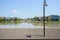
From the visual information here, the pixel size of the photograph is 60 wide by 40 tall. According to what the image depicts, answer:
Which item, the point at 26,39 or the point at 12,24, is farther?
the point at 12,24

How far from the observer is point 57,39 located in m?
4.72

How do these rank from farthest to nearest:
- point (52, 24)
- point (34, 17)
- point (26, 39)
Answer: point (52, 24)
point (34, 17)
point (26, 39)

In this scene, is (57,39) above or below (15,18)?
below

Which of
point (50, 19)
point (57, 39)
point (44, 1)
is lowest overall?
point (57, 39)

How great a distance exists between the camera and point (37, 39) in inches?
182

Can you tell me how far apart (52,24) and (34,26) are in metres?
1.20

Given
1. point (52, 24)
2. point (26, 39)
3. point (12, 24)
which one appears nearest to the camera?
point (26, 39)

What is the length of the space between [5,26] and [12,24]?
1.58 ft

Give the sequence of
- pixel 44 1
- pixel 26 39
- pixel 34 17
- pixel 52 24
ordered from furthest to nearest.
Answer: pixel 52 24 → pixel 34 17 → pixel 44 1 → pixel 26 39

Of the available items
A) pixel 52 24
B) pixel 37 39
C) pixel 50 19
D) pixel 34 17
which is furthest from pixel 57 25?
pixel 37 39

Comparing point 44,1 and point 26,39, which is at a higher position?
point 44,1

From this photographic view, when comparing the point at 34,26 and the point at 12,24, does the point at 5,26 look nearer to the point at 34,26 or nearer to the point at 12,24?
the point at 12,24

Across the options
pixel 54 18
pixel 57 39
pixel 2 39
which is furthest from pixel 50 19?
pixel 2 39

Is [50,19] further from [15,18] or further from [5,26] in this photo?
[5,26]
